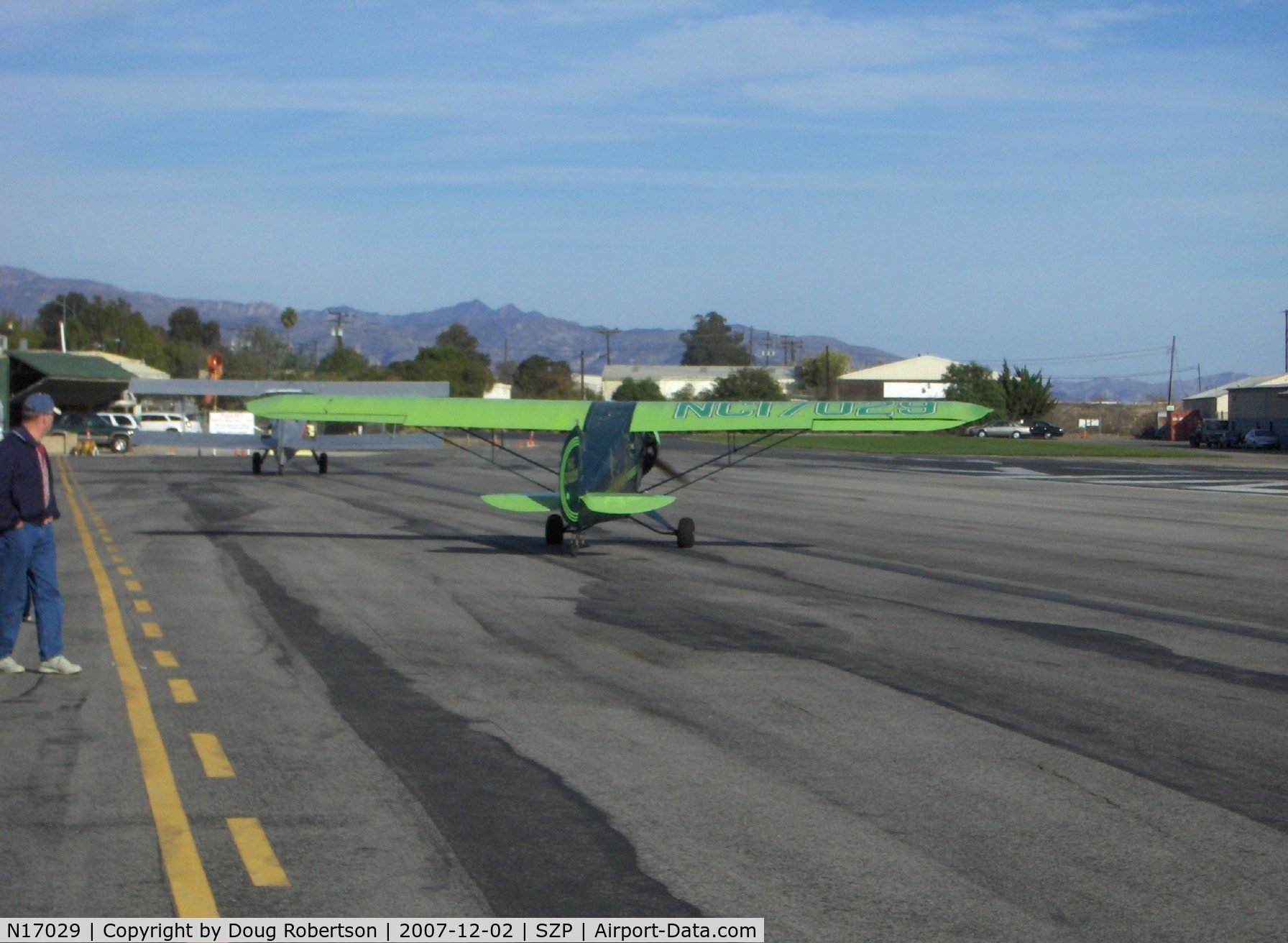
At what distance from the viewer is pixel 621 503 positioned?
58.1 feet

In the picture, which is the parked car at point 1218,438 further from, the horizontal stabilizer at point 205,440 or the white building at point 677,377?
the white building at point 677,377

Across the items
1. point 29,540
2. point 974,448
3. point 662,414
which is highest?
point 662,414

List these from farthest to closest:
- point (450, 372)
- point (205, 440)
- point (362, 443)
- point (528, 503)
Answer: point (450, 372) → point (205, 440) → point (362, 443) → point (528, 503)

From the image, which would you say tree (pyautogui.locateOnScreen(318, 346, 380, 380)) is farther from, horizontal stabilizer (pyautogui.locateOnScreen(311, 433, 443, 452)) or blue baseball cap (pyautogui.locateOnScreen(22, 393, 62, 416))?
blue baseball cap (pyautogui.locateOnScreen(22, 393, 62, 416))

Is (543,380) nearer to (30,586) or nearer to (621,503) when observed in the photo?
(621,503)

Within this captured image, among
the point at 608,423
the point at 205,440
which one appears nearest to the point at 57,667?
the point at 608,423

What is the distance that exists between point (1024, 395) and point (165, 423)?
6851 centimetres

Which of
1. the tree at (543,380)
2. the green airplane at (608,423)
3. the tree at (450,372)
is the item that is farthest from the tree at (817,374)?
the green airplane at (608,423)

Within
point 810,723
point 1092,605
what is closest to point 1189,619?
point 1092,605

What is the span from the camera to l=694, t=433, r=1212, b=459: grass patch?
6281cm

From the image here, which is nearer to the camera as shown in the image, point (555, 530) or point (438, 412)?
point (555, 530)

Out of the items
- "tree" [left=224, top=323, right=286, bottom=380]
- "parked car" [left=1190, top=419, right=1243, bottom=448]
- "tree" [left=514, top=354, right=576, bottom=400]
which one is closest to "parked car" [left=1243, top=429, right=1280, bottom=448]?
"parked car" [left=1190, top=419, right=1243, bottom=448]

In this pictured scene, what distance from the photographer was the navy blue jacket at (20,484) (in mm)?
9078

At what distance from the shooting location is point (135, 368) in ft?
389
